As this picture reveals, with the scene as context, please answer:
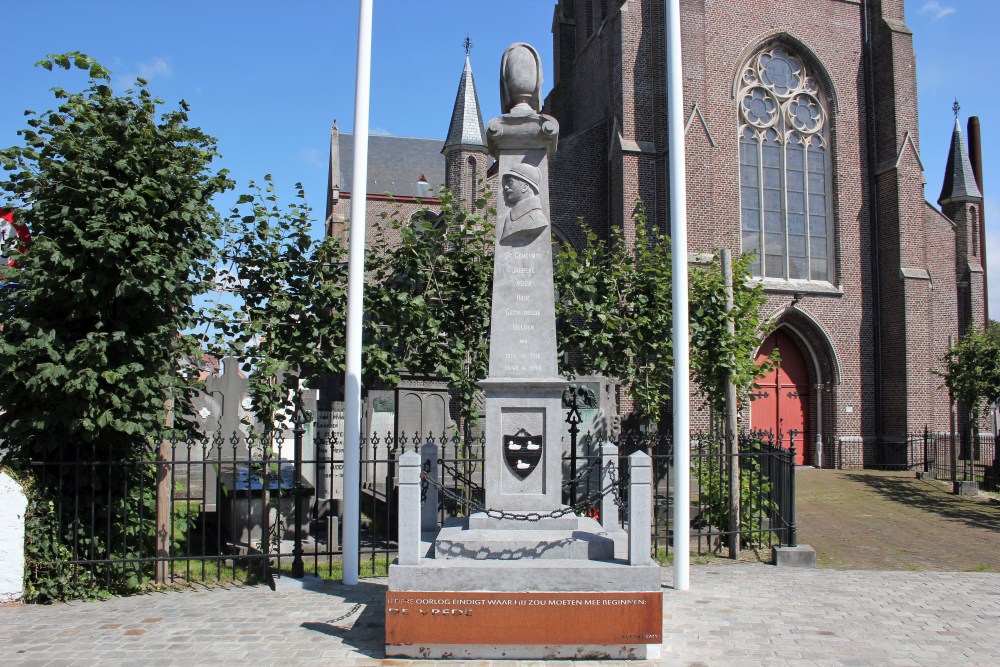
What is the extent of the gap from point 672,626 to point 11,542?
20.4ft

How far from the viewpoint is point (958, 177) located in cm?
2570

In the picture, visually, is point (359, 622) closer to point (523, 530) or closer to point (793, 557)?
point (523, 530)

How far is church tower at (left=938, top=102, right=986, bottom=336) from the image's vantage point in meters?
25.7

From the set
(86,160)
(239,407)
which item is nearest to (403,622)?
(86,160)

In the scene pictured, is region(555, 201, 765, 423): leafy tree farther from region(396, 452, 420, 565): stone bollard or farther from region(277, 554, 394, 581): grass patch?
region(396, 452, 420, 565): stone bollard

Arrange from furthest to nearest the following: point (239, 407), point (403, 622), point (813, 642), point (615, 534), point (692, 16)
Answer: point (692, 16), point (239, 407), point (615, 534), point (813, 642), point (403, 622)

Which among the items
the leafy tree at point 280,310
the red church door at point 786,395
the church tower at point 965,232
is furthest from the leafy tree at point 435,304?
the church tower at point 965,232

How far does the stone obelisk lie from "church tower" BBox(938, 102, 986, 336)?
944 inches

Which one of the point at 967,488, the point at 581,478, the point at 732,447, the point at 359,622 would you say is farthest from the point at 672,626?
the point at 967,488

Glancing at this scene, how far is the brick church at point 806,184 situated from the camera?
68.6ft

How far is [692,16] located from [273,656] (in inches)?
791

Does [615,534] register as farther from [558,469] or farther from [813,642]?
[813,642]

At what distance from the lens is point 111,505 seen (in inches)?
307

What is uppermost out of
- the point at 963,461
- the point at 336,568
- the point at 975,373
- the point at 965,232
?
the point at 965,232
